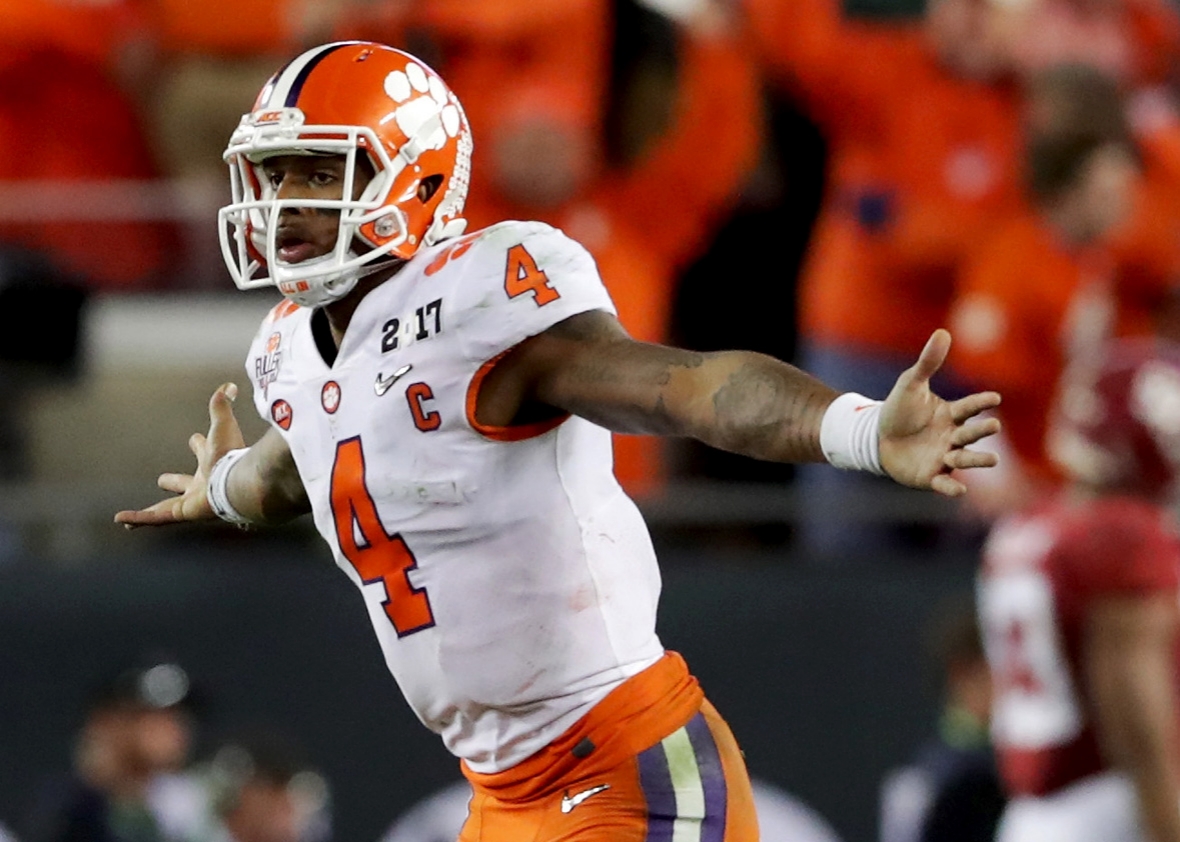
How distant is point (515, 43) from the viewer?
734 centimetres

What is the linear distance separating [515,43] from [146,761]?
8.07 feet

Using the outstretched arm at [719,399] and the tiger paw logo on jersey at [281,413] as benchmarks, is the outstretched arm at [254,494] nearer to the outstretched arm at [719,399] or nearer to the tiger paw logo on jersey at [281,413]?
the tiger paw logo on jersey at [281,413]

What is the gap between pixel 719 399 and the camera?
339cm

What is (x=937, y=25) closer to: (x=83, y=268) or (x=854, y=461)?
(x=83, y=268)

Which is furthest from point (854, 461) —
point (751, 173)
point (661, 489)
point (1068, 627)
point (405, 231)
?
point (751, 173)

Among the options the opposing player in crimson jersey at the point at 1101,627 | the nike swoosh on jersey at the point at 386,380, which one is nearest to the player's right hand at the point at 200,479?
the nike swoosh on jersey at the point at 386,380

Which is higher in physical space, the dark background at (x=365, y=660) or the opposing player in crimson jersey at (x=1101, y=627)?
the opposing player in crimson jersey at (x=1101, y=627)

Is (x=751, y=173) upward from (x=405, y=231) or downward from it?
downward

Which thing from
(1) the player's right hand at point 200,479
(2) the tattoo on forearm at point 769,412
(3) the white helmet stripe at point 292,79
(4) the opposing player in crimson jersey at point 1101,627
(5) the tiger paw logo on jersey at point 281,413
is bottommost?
(4) the opposing player in crimson jersey at point 1101,627

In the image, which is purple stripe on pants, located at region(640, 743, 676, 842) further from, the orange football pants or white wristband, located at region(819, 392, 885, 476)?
white wristband, located at region(819, 392, 885, 476)

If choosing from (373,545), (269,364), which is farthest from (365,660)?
(373,545)

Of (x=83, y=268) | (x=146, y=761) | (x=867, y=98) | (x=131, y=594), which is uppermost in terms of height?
(x=867, y=98)

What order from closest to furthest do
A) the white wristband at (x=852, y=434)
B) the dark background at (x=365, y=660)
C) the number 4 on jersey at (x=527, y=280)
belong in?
1. the white wristband at (x=852, y=434)
2. the number 4 on jersey at (x=527, y=280)
3. the dark background at (x=365, y=660)

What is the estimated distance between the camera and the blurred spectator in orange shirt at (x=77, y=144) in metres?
7.81
